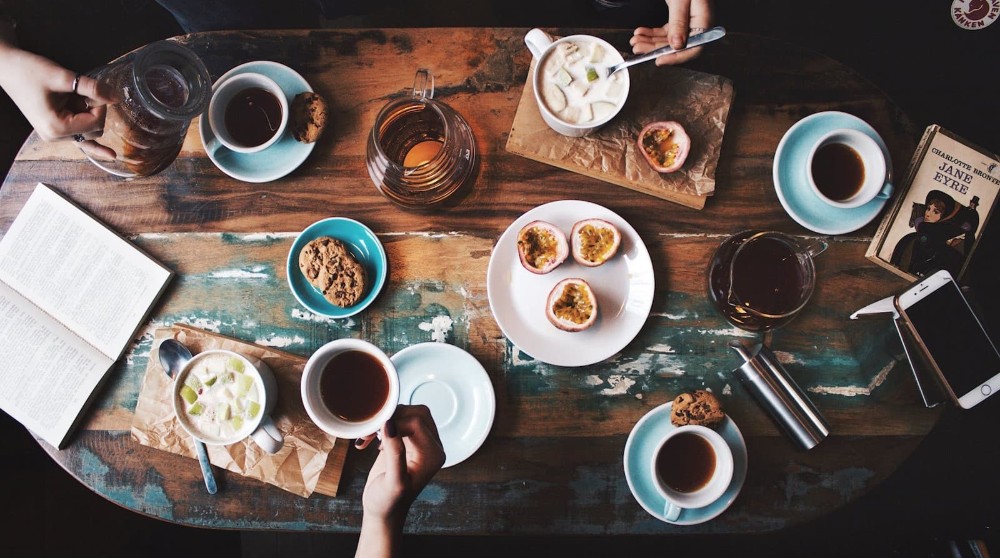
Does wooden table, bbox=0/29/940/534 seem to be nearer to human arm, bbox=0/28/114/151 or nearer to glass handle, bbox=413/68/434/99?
glass handle, bbox=413/68/434/99

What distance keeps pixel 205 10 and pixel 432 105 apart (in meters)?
0.98

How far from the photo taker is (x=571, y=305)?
171 centimetres

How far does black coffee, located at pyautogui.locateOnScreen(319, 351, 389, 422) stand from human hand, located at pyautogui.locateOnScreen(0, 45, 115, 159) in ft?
3.02

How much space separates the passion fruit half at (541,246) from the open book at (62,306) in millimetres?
1091

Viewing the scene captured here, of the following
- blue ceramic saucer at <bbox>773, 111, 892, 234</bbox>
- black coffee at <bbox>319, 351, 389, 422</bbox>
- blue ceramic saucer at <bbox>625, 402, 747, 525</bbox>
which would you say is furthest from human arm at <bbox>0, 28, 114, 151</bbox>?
blue ceramic saucer at <bbox>773, 111, 892, 234</bbox>

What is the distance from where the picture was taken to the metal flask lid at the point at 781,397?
5.50ft

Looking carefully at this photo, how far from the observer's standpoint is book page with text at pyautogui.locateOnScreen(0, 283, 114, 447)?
1.77m

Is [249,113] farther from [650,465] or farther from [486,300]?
[650,465]

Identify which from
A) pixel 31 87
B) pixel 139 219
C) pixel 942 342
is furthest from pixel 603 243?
pixel 31 87

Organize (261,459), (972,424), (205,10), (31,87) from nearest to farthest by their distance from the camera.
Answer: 1. (31,87)
2. (261,459)
3. (205,10)
4. (972,424)

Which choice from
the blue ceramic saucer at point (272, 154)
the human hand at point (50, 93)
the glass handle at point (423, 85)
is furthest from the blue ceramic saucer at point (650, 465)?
the human hand at point (50, 93)

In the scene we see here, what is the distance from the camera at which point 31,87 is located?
158 centimetres

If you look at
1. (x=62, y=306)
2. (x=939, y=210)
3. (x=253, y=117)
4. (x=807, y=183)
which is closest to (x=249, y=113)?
(x=253, y=117)

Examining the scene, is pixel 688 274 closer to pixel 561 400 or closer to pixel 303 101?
pixel 561 400
